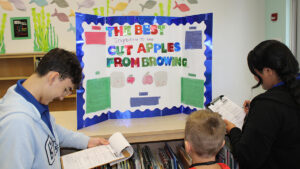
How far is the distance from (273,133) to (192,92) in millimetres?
727

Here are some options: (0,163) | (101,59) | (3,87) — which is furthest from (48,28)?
(0,163)

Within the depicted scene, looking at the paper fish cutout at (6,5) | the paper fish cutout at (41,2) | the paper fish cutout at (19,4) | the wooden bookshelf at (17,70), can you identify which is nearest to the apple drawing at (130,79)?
the wooden bookshelf at (17,70)

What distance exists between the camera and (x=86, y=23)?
146 cm

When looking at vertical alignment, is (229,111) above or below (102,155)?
above

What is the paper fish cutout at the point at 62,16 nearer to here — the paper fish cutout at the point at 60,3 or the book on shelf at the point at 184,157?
the paper fish cutout at the point at 60,3

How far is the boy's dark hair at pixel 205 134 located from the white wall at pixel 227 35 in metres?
2.88

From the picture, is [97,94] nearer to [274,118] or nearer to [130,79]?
[130,79]

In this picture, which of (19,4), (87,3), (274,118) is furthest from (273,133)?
(19,4)

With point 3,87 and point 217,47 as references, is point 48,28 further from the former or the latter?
point 217,47

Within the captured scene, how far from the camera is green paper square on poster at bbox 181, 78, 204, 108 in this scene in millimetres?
1680

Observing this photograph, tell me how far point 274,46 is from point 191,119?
1.67 ft

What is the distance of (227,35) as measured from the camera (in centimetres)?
373

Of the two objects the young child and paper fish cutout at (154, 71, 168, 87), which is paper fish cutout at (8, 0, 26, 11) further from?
the young child

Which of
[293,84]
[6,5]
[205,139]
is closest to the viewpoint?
[205,139]
